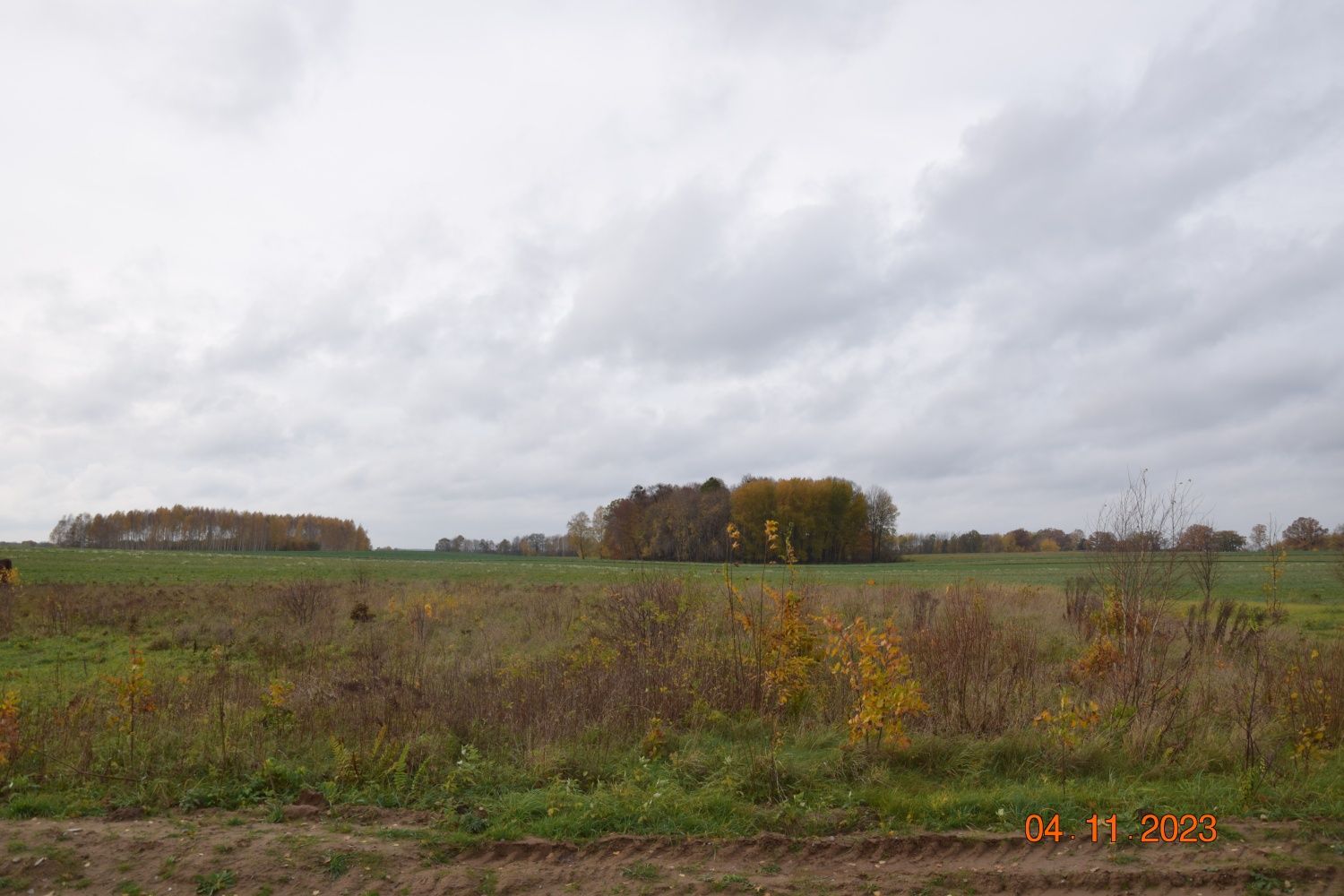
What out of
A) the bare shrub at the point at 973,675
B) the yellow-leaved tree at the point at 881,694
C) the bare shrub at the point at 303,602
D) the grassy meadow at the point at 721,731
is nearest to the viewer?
the grassy meadow at the point at 721,731

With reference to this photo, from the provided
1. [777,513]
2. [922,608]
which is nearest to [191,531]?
[777,513]

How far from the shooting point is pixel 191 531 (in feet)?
457

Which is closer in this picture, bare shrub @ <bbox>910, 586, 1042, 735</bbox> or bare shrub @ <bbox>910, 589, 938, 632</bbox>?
bare shrub @ <bbox>910, 586, 1042, 735</bbox>

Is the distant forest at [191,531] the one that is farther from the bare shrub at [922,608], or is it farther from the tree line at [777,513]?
the bare shrub at [922,608]

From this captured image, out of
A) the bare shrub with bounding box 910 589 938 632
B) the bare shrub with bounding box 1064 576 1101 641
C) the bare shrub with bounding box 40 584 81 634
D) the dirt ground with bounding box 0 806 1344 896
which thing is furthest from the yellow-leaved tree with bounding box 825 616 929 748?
the bare shrub with bounding box 40 584 81 634

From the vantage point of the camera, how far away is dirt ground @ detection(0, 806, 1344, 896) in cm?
551

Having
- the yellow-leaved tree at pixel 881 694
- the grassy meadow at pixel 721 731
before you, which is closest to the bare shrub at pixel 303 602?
the grassy meadow at pixel 721 731

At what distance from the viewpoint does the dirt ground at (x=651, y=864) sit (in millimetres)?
5512

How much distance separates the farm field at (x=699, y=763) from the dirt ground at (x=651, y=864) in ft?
0.09

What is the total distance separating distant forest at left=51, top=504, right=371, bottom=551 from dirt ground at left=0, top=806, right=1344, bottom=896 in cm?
14308

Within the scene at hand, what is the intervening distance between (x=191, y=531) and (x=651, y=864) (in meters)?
158

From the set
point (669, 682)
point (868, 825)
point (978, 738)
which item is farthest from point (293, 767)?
point (978, 738)

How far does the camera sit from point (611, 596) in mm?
14406

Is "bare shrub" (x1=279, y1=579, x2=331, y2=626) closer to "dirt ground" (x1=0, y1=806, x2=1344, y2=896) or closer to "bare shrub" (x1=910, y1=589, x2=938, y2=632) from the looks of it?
"bare shrub" (x1=910, y1=589, x2=938, y2=632)
